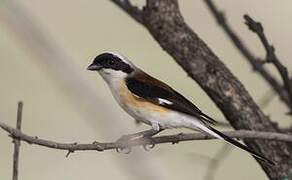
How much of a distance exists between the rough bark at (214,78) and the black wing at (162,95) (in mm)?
109

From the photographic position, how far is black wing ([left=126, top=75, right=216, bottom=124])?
10.2ft

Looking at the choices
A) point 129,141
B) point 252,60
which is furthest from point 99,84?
point 129,141

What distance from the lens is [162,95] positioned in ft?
10.4

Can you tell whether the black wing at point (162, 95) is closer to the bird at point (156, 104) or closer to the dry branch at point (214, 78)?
the bird at point (156, 104)

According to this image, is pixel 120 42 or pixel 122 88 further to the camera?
pixel 120 42

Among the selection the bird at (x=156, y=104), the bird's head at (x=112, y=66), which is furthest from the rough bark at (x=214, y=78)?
the bird's head at (x=112, y=66)

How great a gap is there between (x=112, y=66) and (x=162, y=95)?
350 millimetres

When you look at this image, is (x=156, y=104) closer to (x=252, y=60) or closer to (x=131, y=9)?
(x=131, y=9)

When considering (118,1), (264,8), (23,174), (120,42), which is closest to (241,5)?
(264,8)

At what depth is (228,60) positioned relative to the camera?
9055 mm

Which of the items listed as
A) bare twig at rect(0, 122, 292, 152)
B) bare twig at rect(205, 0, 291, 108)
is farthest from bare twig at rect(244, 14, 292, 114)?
bare twig at rect(0, 122, 292, 152)

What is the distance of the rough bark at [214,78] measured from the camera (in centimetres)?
309

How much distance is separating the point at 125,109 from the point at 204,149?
14.4 feet

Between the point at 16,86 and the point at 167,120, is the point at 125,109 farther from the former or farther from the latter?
the point at 16,86
